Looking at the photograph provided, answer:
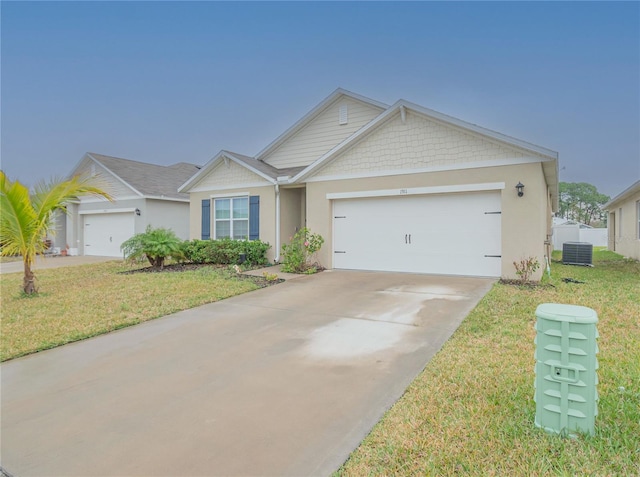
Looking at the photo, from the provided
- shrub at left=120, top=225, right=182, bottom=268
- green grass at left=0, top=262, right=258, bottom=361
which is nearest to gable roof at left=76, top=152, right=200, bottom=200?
shrub at left=120, top=225, right=182, bottom=268

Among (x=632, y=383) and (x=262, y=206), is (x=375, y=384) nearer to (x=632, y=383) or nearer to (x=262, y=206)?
(x=632, y=383)

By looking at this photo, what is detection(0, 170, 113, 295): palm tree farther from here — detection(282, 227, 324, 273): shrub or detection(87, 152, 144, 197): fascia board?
detection(87, 152, 144, 197): fascia board

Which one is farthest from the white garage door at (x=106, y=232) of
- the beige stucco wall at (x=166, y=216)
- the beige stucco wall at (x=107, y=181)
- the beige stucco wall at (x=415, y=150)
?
the beige stucco wall at (x=415, y=150)

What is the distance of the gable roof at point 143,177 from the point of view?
57.4ft

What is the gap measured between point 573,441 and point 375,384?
1.58 meters

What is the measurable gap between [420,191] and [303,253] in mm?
3942

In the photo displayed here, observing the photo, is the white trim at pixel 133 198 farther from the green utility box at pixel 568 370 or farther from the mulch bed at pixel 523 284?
the green utility box at pixel 568 370

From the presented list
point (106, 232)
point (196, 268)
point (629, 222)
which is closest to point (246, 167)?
point (196, 268)

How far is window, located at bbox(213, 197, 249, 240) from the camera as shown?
523 inches

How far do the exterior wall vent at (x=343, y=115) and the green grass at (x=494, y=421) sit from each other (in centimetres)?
1104

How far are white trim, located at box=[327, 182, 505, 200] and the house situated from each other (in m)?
0.03

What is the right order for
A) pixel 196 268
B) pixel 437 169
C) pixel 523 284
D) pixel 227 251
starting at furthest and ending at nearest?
pixel 227 251 → pixel 196 268 → pixel 437 169 → pixel 523 284

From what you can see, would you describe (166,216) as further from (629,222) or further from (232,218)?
(629,222)

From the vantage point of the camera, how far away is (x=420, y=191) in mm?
9812
